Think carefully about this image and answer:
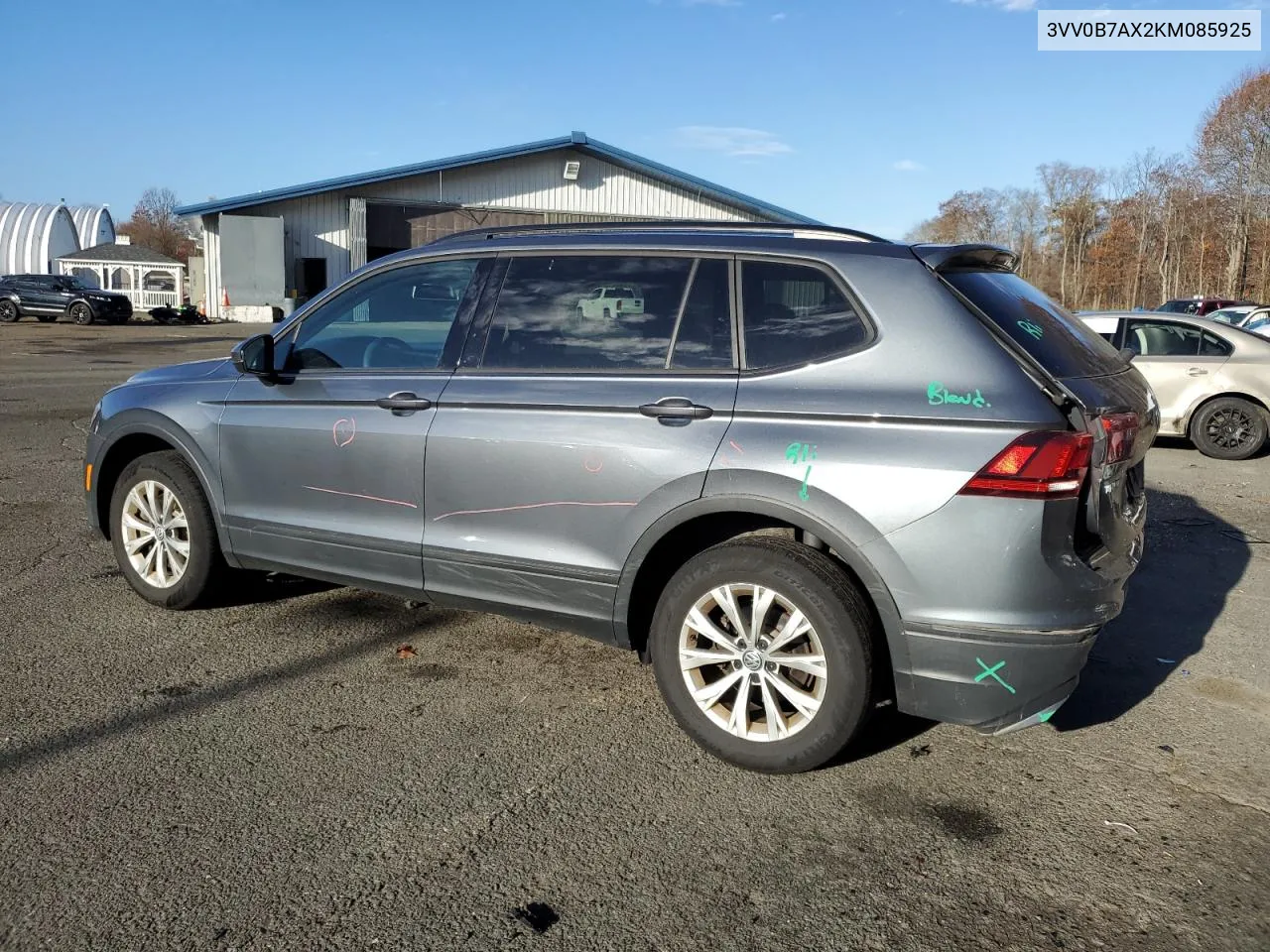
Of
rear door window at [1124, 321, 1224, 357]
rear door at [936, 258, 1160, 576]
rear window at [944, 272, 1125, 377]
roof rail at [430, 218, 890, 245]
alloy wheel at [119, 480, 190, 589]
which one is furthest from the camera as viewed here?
rear door window at [1124, 321, 1224, 357]

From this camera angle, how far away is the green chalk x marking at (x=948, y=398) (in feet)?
10.6

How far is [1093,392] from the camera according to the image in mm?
3445

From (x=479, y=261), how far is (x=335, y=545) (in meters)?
1.41

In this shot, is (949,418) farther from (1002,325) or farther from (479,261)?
(479,261)

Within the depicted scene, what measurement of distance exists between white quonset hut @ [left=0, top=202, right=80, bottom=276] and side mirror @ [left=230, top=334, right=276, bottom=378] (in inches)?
3115

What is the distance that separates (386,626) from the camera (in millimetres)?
5020

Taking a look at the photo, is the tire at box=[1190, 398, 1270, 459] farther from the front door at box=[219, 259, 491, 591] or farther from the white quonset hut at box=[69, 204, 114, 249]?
the white quonset hut at box=[69, 204, 114, 249]

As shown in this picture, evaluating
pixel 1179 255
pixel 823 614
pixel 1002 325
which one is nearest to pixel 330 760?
pixel 823 614

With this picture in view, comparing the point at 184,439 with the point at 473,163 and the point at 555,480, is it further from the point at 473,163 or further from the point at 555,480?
the point at 473,163

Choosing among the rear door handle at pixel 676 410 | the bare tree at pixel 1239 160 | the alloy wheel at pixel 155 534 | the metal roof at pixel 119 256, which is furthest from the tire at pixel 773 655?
the metal roof at pixel 119 256

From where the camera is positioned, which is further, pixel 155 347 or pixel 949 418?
pixel 155 347

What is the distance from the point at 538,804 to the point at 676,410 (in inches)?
56.8

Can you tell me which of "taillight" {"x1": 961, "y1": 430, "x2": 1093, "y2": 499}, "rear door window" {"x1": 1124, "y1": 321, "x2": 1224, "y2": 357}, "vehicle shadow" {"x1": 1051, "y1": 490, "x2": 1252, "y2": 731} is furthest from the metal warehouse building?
"taillight" {"x1": 961, "y1": 430, "x2": 1093, "y2": 499}

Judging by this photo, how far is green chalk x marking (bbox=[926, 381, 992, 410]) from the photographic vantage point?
3.23 metres
